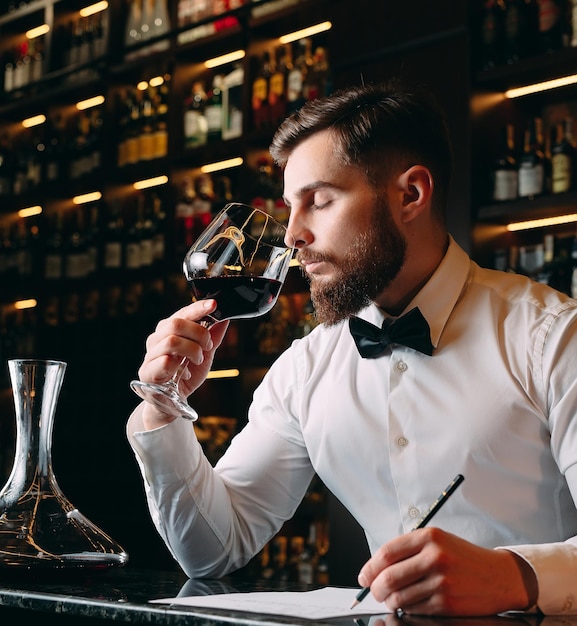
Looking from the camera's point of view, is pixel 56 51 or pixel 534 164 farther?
pixel 56 51

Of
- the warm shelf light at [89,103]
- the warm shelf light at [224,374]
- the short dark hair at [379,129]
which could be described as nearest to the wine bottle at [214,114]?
the warm shelf light at [89,103]

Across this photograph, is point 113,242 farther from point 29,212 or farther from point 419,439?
point 419,439

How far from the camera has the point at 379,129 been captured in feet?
6.06

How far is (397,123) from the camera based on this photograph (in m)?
1.86

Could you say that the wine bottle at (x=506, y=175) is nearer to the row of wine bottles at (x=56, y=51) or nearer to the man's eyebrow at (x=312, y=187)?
the man's eyebrow at (x=312, y=187)

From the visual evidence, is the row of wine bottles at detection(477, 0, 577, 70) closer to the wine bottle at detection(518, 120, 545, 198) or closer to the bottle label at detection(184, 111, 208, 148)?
the wine bottle at detection(518, 120, 545, 198)

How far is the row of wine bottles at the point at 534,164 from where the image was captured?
300cm

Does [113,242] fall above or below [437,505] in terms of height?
above

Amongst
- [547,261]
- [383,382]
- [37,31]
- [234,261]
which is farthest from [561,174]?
[37,31]

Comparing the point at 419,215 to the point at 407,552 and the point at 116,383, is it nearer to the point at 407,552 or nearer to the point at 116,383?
the point at 407,552

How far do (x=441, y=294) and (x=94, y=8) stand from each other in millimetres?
3570

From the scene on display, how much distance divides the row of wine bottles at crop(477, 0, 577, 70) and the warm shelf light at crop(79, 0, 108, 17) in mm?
2245

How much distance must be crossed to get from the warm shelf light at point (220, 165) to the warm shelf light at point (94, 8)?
119cm

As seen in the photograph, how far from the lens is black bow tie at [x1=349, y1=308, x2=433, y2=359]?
1.65 m
